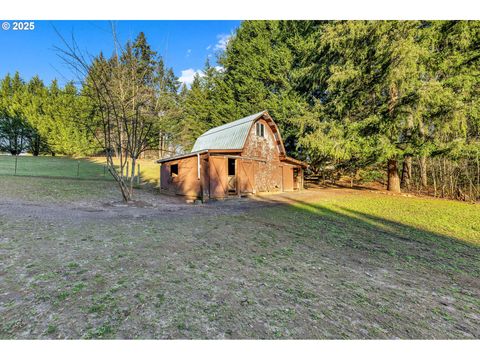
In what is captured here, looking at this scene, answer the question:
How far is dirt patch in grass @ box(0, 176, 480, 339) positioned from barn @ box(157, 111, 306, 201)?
7239 mm

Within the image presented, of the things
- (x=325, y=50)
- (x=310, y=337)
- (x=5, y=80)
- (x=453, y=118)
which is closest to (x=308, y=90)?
(x=325, y=50)

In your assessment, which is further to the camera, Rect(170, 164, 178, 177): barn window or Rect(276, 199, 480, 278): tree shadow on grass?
Rect(170, 164, 178, 177): barn window

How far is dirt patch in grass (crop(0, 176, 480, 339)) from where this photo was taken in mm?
2234

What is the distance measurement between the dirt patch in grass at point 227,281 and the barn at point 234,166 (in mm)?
7239

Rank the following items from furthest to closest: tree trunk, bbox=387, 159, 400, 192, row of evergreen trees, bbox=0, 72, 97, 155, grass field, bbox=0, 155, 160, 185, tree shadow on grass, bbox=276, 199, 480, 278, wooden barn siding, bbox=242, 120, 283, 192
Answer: row of evergreen trees, bbox=0, 72, 97, 155 → grass field, bbox=0, 155, 160, 185 → tree trunk, bbox=387, 159, 400, 192 → wooden barn siding, bbox=242, 120, 283, 192 → tree shadow on grass, bbox=276, 199, 480, 278

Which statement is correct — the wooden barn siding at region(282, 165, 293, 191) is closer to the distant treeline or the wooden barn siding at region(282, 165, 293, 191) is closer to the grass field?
the distant treeline

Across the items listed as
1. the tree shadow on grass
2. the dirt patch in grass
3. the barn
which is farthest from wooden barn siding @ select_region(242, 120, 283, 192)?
the dirt patch in grass

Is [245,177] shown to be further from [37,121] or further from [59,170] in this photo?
[37,121]

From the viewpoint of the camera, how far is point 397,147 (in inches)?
586

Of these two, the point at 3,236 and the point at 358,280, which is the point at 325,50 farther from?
the point at 3,236

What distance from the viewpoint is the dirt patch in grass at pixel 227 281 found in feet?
7.33

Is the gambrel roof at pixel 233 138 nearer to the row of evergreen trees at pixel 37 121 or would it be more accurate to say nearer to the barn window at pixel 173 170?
the barn window at pixel 173 170

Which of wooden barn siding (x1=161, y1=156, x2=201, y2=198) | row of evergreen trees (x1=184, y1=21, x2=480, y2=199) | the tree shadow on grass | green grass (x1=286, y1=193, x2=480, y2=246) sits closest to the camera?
the tree shadow on grass

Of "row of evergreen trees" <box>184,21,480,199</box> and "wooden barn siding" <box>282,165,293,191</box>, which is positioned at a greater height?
"row of evergreen trees" <box>184,21,480,199</box>
